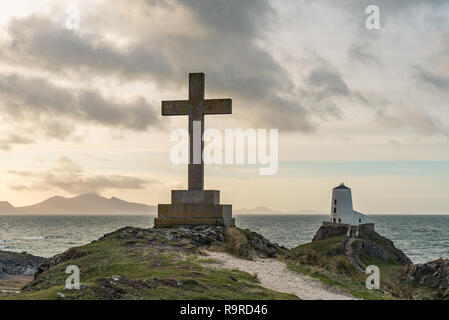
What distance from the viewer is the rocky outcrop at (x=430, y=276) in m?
30.5

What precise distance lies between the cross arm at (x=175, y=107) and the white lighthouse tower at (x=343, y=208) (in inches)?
1976

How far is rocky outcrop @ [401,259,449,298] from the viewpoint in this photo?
100 ft

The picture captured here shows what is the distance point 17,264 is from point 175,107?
25.0 m

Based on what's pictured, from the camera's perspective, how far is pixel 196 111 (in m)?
22.4

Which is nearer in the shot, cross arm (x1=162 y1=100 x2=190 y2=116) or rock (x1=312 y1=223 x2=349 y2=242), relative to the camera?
cross arm (x1=162 y1=100 x2=190 y2=116)

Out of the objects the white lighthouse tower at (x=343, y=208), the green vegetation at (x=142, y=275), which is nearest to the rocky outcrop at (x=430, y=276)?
the green vegetation at (x=142, y=275)

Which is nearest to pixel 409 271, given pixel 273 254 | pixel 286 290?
pixel 273 254

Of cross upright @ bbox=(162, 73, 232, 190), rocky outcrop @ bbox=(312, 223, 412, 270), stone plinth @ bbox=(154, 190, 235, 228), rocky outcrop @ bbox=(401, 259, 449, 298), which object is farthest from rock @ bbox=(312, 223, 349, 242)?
cross upright @ bbox=(162, 73, 232, 190)

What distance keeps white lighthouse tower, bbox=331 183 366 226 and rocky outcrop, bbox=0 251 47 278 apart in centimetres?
3944

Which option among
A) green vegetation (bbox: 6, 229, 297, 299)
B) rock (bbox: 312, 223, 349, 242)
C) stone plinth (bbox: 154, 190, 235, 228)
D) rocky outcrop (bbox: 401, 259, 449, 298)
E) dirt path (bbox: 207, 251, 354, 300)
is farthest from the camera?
rock (bbox: 312, 223, 349, 242)

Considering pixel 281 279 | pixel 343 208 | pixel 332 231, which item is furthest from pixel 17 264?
pixel 343 208

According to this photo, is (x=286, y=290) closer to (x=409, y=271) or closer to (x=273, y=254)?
(x=273, y=254)

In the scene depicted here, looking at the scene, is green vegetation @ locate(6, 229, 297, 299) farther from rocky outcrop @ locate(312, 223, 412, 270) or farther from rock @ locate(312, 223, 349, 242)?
rock @ locate(312, 223, 349, 242)

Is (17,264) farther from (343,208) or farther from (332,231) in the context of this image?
(343,208)
